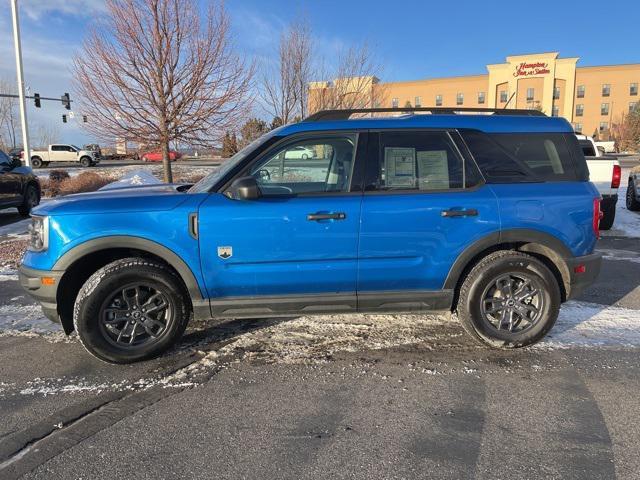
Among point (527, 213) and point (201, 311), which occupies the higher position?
point (527, 213)

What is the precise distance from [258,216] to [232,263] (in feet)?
1.34

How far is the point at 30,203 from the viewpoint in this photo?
11781mm

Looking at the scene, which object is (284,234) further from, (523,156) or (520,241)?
(523,156)

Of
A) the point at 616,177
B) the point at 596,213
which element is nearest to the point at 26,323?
the point at 596,213

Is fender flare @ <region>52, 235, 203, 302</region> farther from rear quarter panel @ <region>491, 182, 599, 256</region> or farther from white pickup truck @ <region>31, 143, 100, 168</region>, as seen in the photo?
white pickup truck @ <region>31, 143, 100, 168</region>

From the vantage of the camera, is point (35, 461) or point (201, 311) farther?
point (201, 311)

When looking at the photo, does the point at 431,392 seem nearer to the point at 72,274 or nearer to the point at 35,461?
the point at 35,461

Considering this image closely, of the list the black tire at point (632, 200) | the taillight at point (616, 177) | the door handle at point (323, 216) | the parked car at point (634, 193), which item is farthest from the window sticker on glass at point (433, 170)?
the black tire at point (632, 200)

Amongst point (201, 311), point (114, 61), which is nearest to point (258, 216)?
point (201, 311)

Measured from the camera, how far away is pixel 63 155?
142 ft

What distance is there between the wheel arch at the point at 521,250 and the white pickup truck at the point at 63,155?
43918mm

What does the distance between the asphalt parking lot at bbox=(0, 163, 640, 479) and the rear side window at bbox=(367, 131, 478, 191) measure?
4.51 ft

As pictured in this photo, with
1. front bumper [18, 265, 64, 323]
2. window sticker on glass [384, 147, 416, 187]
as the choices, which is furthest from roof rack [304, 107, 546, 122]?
front bumper [18, 265, 64, 323]

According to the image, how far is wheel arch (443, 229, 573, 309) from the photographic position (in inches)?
149
